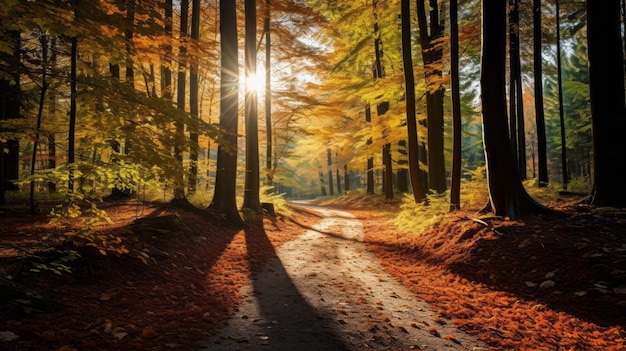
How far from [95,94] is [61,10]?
101 cm

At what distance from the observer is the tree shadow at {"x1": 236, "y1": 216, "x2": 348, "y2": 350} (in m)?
3.35

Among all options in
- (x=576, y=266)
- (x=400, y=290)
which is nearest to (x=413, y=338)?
(x=400, y=290)

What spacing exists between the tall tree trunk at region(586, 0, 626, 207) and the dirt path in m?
5.08

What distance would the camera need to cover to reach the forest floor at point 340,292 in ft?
11.2

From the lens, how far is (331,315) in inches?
163

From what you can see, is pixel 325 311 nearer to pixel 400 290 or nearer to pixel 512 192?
pixel 400 290

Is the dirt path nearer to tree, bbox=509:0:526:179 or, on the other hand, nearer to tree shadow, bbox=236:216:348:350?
tree shadow, bbox=236:216:348:350

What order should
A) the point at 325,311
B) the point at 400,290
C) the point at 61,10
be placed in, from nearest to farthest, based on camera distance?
the point at 61,10 < the point at 325,311 < the point at 400,290

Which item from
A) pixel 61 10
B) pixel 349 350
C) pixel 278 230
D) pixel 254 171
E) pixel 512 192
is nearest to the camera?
pixel 349 350

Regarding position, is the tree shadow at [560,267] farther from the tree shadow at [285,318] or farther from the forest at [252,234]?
the tree shadow at [285,318]

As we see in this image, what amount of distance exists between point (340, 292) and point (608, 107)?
22.7 feet

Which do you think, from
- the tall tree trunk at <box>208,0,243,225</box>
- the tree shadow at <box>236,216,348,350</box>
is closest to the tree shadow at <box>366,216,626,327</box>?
the tree shadow at <box>236,216,348,350</box>

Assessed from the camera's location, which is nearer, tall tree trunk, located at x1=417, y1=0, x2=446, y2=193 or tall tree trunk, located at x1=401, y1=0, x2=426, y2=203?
tall tree trunk, located at x1=401, y1=0, x2=426, y2=203

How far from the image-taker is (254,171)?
12703mm
